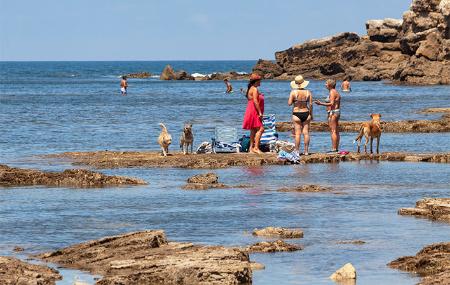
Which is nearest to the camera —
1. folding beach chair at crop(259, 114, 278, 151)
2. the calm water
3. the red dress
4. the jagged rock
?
the calm water

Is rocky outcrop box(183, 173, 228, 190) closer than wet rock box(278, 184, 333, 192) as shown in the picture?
No

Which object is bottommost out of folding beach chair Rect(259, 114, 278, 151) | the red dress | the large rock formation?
folding beach chair Rect(259, 114, 278, 151)

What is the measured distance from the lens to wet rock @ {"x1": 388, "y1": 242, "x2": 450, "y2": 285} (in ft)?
36.4

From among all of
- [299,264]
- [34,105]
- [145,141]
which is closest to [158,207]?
[299,264]

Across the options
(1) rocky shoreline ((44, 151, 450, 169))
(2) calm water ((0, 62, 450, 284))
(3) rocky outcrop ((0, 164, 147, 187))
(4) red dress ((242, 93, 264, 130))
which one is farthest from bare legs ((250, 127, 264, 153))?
(3) rocky outcrop ((0, 164, 147, 187))

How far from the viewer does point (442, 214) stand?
15.1 meters

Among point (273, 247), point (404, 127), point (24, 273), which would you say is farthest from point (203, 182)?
point (404, 127)

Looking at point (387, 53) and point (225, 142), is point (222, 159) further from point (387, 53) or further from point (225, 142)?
point (387, 53)

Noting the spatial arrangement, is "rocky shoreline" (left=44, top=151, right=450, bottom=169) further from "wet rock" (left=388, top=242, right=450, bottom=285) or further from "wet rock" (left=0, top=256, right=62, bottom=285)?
"wet rock" (left=0, top=256, right=62, bottom=285)

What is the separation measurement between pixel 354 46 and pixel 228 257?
329ft

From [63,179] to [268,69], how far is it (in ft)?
322

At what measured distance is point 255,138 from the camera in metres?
24.2

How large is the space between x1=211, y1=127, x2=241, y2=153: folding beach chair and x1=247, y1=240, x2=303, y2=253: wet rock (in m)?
11.9

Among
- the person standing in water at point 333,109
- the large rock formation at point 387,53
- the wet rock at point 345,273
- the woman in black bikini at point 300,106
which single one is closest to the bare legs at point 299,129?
the woman in black bikini at point 300,106
